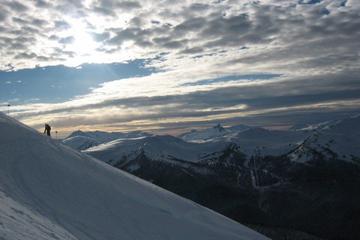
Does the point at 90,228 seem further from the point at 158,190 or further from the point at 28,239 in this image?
the point at 158,190

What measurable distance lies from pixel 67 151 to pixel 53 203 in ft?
61.2

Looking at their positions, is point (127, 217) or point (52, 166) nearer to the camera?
point (127, 217)

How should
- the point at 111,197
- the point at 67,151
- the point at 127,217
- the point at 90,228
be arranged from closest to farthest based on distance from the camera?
the point at 90,228 < the point at 127,217 < the point at 111,197 < the point at 67,151

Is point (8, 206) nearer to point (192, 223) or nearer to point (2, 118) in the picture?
point (192, 223)

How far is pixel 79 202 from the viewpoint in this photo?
1483 inches

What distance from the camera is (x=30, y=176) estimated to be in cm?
3909

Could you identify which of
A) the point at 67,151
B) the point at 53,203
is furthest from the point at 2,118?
the point at 53,203

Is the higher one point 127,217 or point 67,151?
point 67,151

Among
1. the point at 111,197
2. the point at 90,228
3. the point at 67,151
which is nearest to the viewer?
the point at 90,228

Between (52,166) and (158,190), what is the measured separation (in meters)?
14.6

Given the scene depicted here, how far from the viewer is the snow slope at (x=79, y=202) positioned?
29672 mm

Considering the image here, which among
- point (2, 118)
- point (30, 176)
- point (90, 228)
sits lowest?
point (90, 228)

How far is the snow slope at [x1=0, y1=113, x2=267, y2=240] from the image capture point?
2967cm

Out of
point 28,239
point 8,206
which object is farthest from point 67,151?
point 28,239
